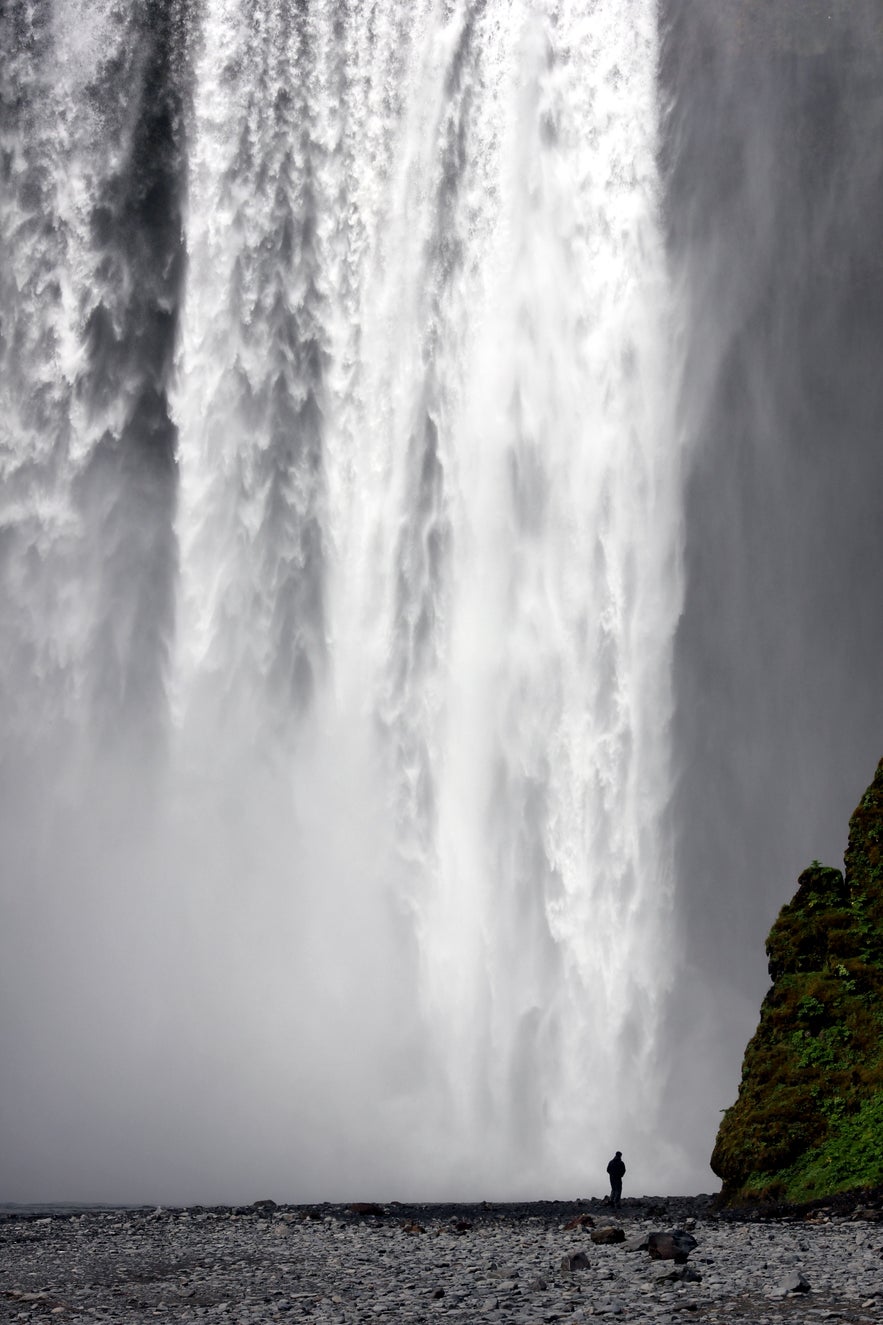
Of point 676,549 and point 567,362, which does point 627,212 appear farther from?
point 676,549

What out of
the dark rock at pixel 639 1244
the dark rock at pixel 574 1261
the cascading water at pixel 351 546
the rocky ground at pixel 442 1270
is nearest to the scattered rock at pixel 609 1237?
the rocky ground at pixel 442 1270

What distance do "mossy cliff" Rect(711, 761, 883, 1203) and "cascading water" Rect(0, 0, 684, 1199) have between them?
467 inches

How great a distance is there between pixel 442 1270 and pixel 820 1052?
6.48 metres

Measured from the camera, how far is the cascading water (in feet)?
100

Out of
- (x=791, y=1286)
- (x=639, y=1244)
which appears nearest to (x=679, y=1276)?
(x=791, y=1286)

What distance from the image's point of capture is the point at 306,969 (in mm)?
31328

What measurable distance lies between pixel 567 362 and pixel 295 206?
995 cm

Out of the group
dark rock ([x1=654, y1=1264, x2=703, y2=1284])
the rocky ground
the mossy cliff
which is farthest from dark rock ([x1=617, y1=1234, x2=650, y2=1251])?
the mossy cliff

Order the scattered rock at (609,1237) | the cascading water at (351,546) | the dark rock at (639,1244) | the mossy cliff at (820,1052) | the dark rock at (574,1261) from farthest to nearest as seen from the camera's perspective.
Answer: the cascading water at (351,546), the mossy cliff at (820,1052), the scattered rock at (609,1237), the dark rock at (639,1244), the dark rock at (574,1261)

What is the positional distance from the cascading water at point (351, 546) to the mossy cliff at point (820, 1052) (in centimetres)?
1187

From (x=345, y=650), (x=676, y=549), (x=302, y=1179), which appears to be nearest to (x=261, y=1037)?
(x=302, y=1179)

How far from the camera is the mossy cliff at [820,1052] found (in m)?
15.5

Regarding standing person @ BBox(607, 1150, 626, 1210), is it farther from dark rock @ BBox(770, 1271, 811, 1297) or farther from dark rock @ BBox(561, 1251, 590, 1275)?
dark rock @ BBox(770, 1271, 811, 1297)

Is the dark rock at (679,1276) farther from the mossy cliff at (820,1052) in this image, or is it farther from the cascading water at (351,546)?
the cascading water at (351,546)
